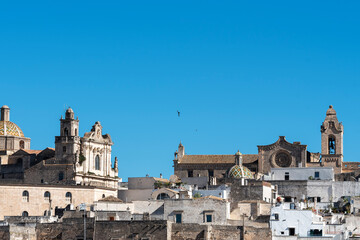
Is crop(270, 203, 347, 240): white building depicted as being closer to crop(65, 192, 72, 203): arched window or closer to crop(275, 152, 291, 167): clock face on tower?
crop(65, 192, 72, 203): arched window

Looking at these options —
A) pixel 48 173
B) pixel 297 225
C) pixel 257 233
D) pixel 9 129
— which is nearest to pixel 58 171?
pixel 48 173

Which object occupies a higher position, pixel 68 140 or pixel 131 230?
pixel 68 140

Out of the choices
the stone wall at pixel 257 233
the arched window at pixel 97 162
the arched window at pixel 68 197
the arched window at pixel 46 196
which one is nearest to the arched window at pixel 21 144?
the arched window at pixel 97 162

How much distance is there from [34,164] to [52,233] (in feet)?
121

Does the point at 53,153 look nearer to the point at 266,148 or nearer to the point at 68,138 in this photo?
the point at 68,138

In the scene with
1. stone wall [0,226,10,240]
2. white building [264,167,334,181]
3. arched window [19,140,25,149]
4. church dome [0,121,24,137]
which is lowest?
stone wall [0,226,10,240]

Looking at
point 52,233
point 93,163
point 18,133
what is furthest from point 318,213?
point 18,133

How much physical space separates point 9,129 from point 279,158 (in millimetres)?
30295

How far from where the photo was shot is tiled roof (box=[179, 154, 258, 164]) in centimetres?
10631

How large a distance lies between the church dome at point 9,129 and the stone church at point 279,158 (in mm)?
18273

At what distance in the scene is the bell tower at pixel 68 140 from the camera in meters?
101

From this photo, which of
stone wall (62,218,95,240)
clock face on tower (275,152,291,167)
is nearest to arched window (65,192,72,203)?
clock face on tower (275,152,291,167)

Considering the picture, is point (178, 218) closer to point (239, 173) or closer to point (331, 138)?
point (239, 173)

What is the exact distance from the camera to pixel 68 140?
101562 millimetres
